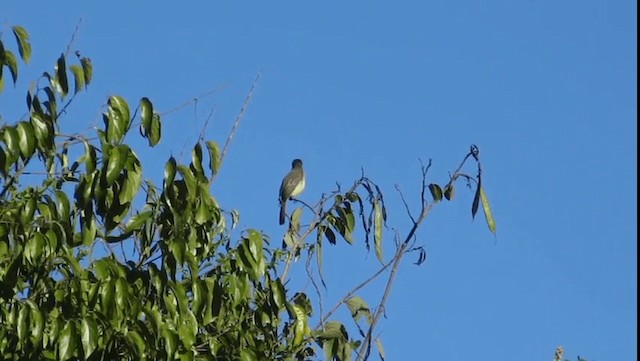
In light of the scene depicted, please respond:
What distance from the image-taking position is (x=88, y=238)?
5207 millimetres

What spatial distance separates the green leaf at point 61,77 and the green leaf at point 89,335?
880 millimetres

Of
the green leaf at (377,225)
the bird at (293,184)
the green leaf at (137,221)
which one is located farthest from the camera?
the bird at (293,184)

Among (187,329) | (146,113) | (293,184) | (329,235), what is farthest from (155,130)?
(293,184)

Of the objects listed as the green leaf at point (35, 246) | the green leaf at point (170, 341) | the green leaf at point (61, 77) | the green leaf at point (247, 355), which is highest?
the green leaf at point (61, 77)

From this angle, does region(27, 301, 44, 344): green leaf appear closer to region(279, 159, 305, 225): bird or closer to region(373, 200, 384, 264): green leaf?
region(373, 200, 384, 264): green leaf

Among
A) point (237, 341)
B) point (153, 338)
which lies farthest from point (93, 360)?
point (237, 341)

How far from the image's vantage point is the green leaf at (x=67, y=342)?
4.82 metres

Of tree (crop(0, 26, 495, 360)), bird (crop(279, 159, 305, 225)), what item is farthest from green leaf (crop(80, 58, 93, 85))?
bird (crop(279, 159, 305, 225))

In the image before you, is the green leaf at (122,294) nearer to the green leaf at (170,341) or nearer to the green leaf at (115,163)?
the green leaf at (170,341)

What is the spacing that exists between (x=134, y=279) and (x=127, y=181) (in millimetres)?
376

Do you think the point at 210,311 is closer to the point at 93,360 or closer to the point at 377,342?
the point at 93,360

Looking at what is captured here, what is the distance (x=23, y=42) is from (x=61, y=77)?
19cm

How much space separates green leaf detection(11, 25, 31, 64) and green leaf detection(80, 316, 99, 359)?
3.32 feet

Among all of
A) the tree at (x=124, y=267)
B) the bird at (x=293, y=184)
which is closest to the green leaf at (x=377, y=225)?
the tree at (x=124, y=267)
